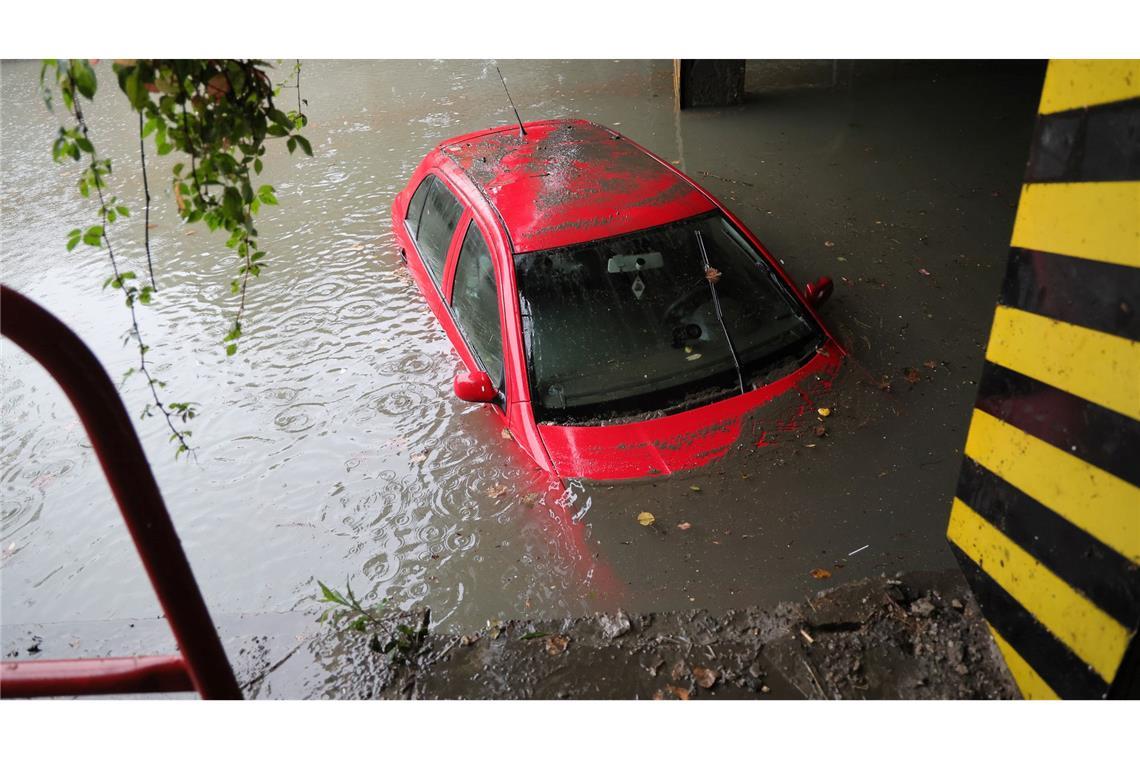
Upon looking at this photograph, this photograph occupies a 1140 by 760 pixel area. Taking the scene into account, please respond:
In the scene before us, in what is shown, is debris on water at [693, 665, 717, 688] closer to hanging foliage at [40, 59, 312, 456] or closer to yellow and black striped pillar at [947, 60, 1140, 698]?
yellow and black striped pillar at [947, 60, 1140, 698]

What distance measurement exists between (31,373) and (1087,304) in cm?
643

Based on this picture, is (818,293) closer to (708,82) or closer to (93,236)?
(93,236)

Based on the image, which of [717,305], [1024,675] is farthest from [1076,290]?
[717,305]

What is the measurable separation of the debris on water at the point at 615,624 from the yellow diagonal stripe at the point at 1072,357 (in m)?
1.61

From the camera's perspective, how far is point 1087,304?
1706 mm

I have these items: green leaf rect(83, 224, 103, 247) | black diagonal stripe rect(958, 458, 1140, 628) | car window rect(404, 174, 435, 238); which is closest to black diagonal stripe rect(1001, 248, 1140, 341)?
black diagonal stripe rect(958, 458, 1140, 628)

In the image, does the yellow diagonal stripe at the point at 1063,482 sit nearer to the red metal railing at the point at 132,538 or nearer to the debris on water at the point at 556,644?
the debris on water at the point at 556,644

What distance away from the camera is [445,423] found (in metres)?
4.53

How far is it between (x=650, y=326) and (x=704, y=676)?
1749 mm

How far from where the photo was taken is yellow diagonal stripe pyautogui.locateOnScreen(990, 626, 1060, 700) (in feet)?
6.83

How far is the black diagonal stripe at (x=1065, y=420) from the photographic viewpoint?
1676 millimetres

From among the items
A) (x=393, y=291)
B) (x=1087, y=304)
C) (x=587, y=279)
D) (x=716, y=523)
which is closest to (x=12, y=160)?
(x=393, y=291)

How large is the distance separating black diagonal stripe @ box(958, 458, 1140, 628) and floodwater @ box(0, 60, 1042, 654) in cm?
100

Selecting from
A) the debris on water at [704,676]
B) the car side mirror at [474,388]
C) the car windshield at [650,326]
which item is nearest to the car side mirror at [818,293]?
the car windshield at [650,326]
